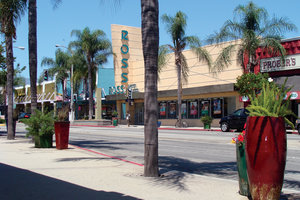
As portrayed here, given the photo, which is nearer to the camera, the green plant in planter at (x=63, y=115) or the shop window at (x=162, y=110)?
the green plant in planter at (x=63, y=115)

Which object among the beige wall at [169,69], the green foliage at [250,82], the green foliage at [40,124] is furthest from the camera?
the beige wall at [169,69]

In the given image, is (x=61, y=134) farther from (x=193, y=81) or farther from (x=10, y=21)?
(x=193, y=81)

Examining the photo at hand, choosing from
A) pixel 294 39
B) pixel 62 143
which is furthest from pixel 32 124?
pixel 294 39

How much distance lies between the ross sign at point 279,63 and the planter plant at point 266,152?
2479 cm

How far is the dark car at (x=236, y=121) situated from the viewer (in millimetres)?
26509

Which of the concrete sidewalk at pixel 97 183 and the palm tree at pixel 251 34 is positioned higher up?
the palm tree at pixel 251 34

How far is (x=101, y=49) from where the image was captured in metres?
43.7

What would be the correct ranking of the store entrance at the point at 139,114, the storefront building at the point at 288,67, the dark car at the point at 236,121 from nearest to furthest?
the dark car at the point at 236,121, the storefront building at the point at 288,67, the store entrance at the point at 139,114

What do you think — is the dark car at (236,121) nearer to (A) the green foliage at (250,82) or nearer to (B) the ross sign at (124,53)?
(A) the green foliage at (250,82)

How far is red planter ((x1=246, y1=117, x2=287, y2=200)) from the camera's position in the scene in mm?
5258

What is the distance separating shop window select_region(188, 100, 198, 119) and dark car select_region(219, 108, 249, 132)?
9845 mm

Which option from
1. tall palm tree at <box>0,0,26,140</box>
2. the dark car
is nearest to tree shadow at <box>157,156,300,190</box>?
tall palm tree at <box>0,0,26,140</box>

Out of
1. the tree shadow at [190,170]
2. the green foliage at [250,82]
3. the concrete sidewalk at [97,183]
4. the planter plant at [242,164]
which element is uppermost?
the green foliage at [250,82]

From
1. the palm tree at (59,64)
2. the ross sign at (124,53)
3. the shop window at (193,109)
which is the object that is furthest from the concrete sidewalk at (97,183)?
the palm tree at (59,64)
